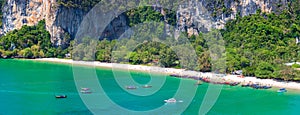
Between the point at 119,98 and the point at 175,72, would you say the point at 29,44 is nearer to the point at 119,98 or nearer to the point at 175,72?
the point at 175,72

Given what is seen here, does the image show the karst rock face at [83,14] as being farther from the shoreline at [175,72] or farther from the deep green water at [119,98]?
the deep green water at [119,98]

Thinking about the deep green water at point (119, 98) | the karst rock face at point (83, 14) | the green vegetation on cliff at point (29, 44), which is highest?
the karst rock face at point (83, 14)

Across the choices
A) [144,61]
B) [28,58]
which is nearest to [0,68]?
[28,58]

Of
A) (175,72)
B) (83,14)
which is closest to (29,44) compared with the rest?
(83,14)

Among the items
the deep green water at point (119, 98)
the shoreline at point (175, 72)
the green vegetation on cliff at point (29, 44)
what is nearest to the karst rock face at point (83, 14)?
the green vegetation on cliff at point (29, 44)

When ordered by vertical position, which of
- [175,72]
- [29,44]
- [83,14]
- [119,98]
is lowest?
[119,98]
